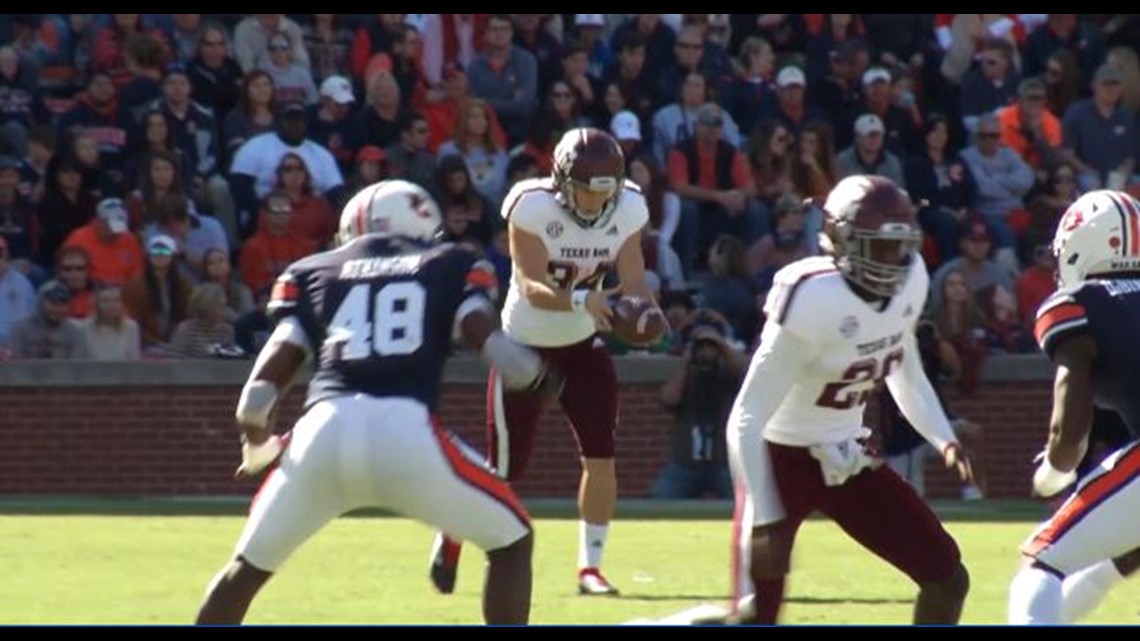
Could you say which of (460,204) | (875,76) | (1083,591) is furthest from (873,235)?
(875,76)

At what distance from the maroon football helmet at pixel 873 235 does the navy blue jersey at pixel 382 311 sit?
3.87ft

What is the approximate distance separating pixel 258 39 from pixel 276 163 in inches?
60.8

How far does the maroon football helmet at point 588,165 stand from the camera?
38.2 ft

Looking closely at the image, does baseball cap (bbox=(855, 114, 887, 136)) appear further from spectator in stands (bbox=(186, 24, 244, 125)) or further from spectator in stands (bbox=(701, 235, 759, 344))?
spectator in stands (bbox=(186, 24, 244, 125))

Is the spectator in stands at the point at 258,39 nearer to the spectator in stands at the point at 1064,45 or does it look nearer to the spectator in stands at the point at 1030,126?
the spectator in stands at the point at 1030,126

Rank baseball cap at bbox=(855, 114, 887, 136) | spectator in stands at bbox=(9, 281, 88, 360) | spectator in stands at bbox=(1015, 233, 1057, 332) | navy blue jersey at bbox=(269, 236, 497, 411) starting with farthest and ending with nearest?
1. baseball cap at bbox=(855, 114, 887, 136)
2. spectator in stands at bbox=(1015, 233, 1057, 332)
3. spectator in stands at bbox=(9, 281, 88, 360)
4. navy blue jersey at bbox=(269, 236, 497, 411)

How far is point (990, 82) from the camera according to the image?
20.8m

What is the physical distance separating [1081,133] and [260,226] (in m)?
6.20

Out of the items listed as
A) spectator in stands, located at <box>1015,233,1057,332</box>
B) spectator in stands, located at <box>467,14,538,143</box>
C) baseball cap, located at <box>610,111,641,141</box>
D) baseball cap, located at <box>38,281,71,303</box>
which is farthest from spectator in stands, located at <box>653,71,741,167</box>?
baseball cap, located at <box>38,281,71,303</box>

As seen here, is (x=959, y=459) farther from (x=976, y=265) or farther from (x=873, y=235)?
(x=976, y=265)

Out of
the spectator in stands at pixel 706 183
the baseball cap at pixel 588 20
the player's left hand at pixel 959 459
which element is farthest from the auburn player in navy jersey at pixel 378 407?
the baseball cap at pixel 588 20

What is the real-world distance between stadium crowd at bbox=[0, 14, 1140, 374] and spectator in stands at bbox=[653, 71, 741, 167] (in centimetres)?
3

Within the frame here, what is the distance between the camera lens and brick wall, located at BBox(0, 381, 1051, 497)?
18297 mm

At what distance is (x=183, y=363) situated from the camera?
18.2 metres
